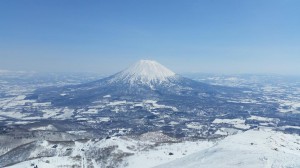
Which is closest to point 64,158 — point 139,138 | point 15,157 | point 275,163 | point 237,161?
point 15,157

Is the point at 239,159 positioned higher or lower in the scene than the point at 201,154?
higher

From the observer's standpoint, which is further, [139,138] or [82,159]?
[139,138]

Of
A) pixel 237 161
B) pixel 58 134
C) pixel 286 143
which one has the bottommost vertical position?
pixel 58 134

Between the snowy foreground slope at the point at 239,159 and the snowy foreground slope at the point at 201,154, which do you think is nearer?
the snowy foreground slope at the point at 239,159

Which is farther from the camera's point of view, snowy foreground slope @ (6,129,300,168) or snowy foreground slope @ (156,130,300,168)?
snowy foreground slope @ (6,129,300,168)

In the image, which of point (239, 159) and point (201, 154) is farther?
point (201, 154)

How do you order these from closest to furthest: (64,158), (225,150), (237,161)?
(237,161) < (225,150) < (64,158)

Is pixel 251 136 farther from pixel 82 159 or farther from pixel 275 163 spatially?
pixel 275 163

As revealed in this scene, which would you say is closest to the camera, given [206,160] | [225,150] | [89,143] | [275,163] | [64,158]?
[275,163]
